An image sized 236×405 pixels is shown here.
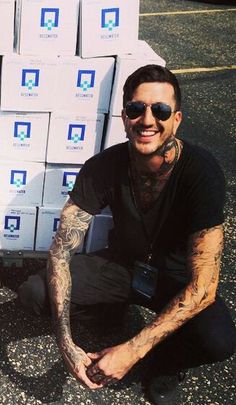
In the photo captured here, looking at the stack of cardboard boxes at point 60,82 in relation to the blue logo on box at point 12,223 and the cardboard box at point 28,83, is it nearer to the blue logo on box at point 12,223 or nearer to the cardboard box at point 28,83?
the cardboard box at point 28,83

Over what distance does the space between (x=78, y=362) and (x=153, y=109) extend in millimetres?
1247

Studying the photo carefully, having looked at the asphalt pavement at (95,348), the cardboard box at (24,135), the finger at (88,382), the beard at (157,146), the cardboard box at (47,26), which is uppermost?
the cardboard box at (47,26)

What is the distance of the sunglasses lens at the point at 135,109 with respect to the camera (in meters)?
2.64

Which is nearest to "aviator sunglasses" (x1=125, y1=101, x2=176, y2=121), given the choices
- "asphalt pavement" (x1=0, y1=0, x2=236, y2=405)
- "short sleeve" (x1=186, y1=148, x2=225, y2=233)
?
"short sleeve" (x1=186, y1=148, x2=225, y2=233)

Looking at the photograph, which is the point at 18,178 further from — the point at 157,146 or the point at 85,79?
the point at 157,146

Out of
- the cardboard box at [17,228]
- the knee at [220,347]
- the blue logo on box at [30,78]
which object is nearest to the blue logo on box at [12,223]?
the cardboard box at [17,228]

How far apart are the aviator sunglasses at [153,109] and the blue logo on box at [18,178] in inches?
41.0

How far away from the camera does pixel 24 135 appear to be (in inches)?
131

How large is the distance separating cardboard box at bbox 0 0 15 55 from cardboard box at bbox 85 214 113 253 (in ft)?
3.75

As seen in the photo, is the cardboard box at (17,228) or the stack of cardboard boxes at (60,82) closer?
the stack of cardboard boxes at (60,82)

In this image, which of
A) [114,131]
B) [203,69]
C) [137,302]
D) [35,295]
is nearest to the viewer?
[35,295]

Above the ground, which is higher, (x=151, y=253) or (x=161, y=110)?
(x=161, y=110)

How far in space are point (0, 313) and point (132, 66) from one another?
1691 millimetres

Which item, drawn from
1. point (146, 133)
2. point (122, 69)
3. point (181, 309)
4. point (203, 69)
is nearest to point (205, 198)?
point (146, 133)
